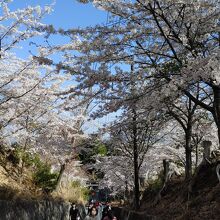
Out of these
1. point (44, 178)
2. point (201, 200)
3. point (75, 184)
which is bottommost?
point (201, 200)

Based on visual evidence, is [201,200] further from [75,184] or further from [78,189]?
[75,184]

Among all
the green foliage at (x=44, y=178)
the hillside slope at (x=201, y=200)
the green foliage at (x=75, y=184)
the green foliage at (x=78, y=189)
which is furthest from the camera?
the green foliage at (x=75, y=184)

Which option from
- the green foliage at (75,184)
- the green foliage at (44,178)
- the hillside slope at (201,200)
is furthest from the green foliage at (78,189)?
the hillside slope at (201,200)

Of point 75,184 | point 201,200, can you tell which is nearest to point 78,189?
point 75,184

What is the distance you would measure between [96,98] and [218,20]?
11.9 ft

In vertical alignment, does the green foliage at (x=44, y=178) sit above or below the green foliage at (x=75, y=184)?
below

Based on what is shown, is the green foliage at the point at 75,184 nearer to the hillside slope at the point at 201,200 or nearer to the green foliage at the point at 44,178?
the green foliage at the point at 44,178

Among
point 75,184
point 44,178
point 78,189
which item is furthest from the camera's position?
point 75,184

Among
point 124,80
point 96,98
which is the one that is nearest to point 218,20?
point 124,80

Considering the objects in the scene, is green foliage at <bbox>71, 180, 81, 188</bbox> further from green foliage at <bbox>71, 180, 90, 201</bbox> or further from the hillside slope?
the hillside slope

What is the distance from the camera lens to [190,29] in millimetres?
9609

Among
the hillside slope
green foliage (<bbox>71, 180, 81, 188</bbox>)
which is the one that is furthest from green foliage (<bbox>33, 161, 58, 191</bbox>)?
green foliage (<bbox>71, 180, 81, 188</bbox>)

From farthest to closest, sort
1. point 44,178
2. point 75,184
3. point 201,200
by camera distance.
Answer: point 75,184
point 44,178
point 201,200

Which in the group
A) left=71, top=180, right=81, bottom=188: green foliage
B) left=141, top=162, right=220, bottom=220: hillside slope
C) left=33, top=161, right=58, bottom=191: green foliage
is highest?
left=71, top=180, right=81, bottom=188: green foliage
